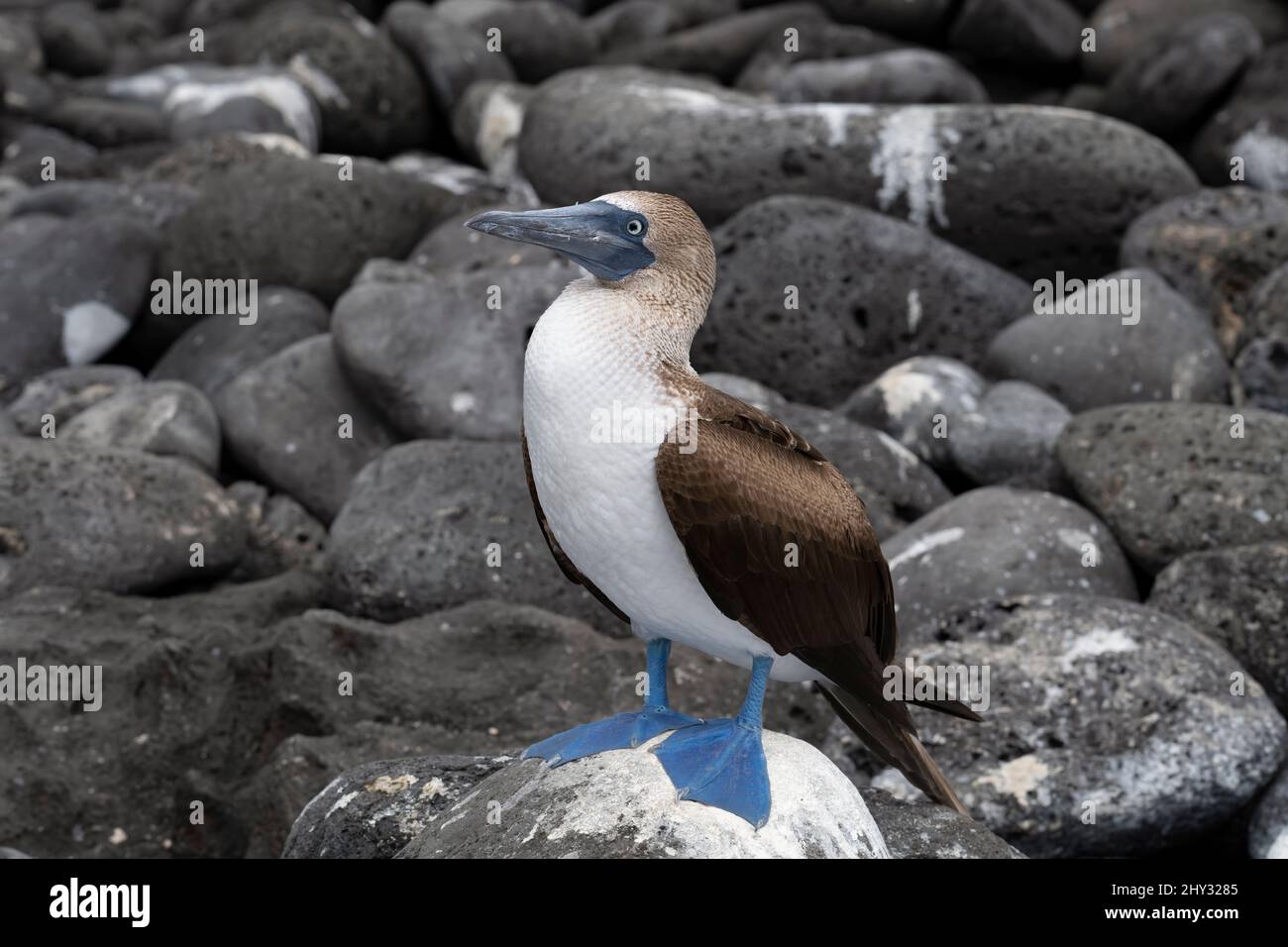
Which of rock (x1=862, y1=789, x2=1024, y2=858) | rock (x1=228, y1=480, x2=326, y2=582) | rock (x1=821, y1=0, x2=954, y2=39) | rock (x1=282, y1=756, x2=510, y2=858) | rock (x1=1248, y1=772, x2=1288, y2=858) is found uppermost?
rock (x1=821, y1=0, x2=954, y2=39)

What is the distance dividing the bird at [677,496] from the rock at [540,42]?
50.5 feet

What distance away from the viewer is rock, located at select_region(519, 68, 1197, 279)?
468 inches

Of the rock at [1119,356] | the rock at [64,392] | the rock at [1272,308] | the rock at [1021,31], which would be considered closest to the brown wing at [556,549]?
the rock at [1119,356]

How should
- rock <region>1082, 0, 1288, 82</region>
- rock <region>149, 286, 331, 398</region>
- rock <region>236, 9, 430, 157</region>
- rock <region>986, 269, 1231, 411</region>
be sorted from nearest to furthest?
rock <region>986, 269, 1231, 411</region> < rock <region>149, 286, 331, 398</region> < rock <region>1082, 0, 1288, 82</region> < rock <region>236, 9, 430, 157</region>

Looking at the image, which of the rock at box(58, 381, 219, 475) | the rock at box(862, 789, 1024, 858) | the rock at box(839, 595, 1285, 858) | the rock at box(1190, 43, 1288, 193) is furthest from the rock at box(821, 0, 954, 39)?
the rock at box(862, 789, 1024, 858)

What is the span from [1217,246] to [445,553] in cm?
619

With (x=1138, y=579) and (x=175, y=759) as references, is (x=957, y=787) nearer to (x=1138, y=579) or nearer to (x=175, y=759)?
(x=1138, y=579)

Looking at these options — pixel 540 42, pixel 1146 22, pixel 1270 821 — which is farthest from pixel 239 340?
pixel 1146 22

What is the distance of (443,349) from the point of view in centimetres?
1009

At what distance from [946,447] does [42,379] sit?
624 cm

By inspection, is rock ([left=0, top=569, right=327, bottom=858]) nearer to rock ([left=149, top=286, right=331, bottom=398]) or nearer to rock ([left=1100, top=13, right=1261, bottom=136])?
rock ([left=149, top=286, right=331, bottom=398])

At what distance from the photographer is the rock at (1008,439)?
943 cm

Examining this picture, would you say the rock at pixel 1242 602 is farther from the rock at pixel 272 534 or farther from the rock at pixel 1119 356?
the rock at pixel 272 534

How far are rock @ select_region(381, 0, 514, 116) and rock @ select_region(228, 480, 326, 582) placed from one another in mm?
9025
